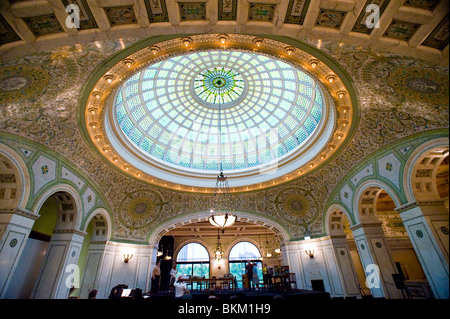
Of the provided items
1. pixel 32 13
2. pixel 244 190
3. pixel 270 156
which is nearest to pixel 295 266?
pixel 244 190

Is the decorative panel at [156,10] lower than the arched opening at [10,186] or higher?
higher

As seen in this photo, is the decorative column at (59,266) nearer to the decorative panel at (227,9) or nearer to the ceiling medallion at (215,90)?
the ceiling medallion at (215,90)

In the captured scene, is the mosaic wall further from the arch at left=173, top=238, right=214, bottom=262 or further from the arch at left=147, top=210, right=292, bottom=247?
the arch at left=173, top=238, right=214, bottom=262

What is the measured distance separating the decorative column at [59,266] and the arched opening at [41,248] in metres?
0.04

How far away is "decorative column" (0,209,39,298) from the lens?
648 cm

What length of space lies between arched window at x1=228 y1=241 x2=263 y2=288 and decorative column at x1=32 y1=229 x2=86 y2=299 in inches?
547

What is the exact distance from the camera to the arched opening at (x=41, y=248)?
28.9 feet

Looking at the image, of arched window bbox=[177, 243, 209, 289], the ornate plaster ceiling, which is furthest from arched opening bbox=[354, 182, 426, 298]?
arched window bbox=[177, 243, 209, 289]

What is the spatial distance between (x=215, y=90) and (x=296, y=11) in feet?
31.9

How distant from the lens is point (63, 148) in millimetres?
8547

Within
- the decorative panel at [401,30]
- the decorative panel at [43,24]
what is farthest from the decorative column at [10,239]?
the decorative panel at [401,30]

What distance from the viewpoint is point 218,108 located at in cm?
1405
